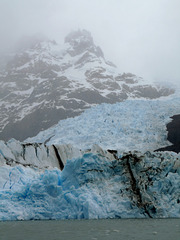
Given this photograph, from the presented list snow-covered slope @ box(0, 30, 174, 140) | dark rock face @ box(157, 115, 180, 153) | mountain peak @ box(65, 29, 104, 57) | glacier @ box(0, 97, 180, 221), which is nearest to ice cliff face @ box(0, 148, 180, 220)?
glacier @ box(0, 97, 180, 221)

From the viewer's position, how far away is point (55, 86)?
128250 mm

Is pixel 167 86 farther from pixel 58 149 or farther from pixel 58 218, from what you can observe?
pixel 58 218

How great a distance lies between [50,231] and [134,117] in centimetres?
3776

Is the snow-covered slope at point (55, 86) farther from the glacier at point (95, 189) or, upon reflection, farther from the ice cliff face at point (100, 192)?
the ice cliff face at point (100, 192)

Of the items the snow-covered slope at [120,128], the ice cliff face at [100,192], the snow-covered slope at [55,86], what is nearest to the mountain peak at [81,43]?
the snow-covered slope at [55,86]

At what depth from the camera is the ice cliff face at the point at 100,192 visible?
1409cm

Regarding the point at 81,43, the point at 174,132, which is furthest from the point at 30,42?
the point at 174,132

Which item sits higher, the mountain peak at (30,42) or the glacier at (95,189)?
the mountain peak at (30,42)

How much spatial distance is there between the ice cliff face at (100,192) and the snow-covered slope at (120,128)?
22.0 metres

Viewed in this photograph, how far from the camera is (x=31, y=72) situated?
14788cm

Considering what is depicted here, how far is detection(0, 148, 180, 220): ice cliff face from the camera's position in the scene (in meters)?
14.1

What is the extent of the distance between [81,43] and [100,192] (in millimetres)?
164556

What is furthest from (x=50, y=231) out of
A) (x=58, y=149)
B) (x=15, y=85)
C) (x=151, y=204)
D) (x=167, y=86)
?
(x=15, y=85)

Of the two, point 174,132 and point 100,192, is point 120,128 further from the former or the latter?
point 100,192
